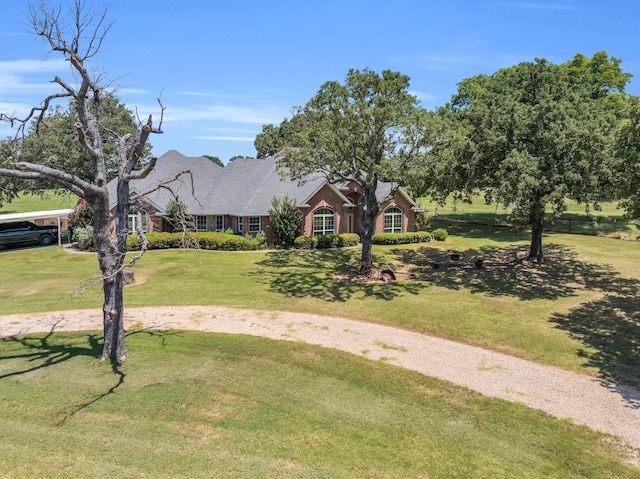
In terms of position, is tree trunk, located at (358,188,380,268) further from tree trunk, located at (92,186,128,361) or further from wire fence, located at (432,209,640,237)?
wire fence, located at (432,209,640,237)

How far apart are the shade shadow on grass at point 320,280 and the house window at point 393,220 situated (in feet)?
27.2

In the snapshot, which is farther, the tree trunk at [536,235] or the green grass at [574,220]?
the green grass at [574,220]

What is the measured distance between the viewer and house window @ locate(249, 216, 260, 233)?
34.7m

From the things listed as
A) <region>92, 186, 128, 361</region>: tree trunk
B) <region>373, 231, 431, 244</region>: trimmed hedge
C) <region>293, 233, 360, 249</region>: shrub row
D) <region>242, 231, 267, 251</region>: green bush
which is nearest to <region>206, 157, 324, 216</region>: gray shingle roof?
<region>242, 231, 267, 251</region>: green bush

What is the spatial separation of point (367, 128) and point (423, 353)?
1322 cm

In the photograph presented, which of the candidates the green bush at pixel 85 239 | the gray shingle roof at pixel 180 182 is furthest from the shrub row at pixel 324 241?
the green bush at pixel 85 239

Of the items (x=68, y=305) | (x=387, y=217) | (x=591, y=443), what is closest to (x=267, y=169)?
(x=387, y=217)

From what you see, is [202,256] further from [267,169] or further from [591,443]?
[591,443]

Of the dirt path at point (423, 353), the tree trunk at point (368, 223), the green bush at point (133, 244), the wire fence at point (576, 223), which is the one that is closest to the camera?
the dirt path at point (423, 353)

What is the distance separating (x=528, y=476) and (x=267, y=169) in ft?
111

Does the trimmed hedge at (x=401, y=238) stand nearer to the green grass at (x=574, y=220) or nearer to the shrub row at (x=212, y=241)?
the green grass at (x=574, y=220)

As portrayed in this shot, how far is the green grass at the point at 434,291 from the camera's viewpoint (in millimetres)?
15195

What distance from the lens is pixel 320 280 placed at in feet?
78.4

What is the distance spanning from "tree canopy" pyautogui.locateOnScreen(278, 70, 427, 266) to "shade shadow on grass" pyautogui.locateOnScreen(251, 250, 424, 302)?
5091 millimetres
